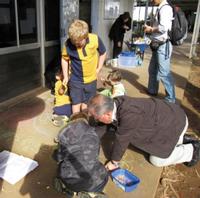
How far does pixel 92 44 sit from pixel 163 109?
46.4 inches

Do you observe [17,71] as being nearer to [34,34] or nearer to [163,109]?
[34,34]

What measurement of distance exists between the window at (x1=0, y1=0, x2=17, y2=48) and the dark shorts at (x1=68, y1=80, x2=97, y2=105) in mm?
1333

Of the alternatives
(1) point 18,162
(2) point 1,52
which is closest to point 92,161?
(1) point 18,162

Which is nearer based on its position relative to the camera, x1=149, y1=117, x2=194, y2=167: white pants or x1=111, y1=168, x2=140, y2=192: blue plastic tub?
x1=111, y1=168, x2=140, y2=192: blue plastic tub

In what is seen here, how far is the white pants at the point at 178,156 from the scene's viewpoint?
101 inches

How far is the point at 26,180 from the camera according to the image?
7.70 ft

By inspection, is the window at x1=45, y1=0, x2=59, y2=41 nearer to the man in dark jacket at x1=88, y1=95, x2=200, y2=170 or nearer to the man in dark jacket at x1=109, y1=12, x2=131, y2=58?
the man in dark jacket at x1=109, y1=12, x2=131, y2=58

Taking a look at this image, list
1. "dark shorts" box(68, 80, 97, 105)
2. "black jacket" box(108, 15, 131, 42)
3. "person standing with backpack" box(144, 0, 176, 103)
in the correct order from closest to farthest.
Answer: "dark shorts" box(68, 80, 97, 105) < "person standing with backpack" box(144, 0, 176, 103) < "black jacket" box(108, 15, 131, 42)

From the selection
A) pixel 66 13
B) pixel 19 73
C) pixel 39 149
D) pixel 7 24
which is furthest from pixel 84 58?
pixel 66 13

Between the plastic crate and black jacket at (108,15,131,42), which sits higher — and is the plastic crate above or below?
below

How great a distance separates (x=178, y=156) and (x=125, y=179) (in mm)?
611

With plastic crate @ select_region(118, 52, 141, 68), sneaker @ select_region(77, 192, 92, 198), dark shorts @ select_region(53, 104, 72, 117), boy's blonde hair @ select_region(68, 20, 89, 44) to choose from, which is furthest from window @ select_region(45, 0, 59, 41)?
sneaker @ select_region(77, 192, 92, 198)

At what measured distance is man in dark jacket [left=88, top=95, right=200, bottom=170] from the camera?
210 cm

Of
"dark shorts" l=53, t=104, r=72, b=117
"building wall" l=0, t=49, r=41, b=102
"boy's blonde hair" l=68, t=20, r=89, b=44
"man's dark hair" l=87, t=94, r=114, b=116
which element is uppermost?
"boy's blonde hair" l=68, t=20, r=89, b=44
